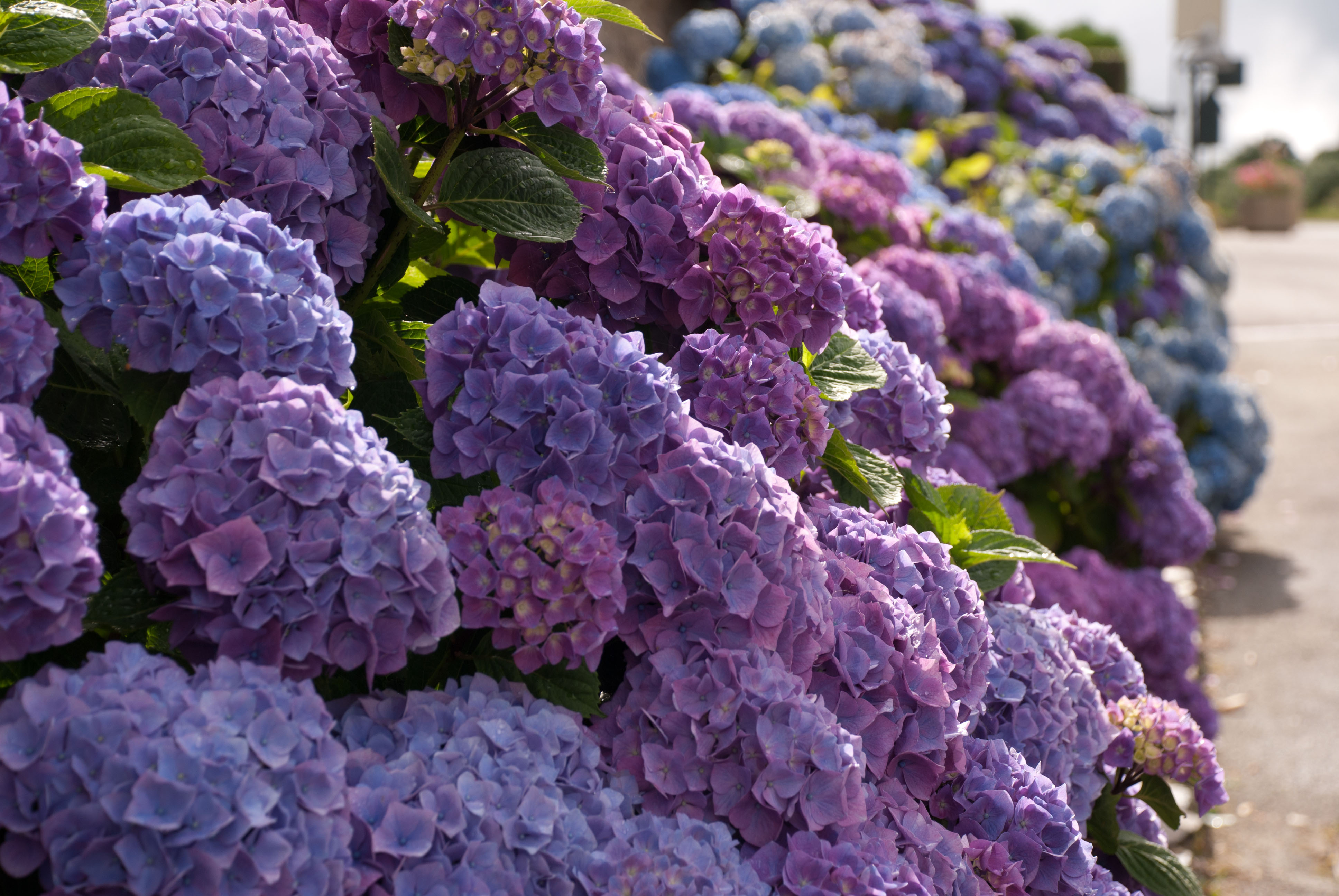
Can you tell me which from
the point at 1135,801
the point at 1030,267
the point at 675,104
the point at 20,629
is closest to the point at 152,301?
the point at 20,629

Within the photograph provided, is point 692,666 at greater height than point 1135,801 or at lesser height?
greater

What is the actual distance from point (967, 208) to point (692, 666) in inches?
159

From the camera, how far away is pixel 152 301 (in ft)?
3.68

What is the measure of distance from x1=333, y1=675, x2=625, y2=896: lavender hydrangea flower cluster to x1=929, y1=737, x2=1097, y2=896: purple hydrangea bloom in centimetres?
48

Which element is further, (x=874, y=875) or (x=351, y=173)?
(x=351, y=173)

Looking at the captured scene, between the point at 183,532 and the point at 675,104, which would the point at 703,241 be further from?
the point at 675,104

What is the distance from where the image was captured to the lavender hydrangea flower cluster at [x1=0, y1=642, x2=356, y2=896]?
0.92 metres

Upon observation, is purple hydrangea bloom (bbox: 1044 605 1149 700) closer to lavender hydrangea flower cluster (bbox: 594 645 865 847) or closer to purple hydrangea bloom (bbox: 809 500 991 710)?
purple hydrangea bloom (bbox: 809 500 991 710)

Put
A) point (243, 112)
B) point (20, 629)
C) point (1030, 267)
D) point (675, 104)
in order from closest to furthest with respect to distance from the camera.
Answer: point (20, 629) < point (243, 112) < point (675, 104) < point (1030, 267)

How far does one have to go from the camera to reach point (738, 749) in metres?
1.29

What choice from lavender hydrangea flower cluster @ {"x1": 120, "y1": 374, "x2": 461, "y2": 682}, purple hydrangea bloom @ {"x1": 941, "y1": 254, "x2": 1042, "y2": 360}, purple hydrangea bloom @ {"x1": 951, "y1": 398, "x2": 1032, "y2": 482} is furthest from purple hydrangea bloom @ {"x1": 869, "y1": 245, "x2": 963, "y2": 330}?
lavender hydrangea flower cluster @ {"x1": 120, "y1": 374, "x2": 461, "y2": 682}

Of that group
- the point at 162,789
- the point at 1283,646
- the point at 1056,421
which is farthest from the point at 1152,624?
the point at 162,789

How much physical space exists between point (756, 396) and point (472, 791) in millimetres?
587

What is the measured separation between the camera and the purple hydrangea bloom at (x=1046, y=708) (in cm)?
166
